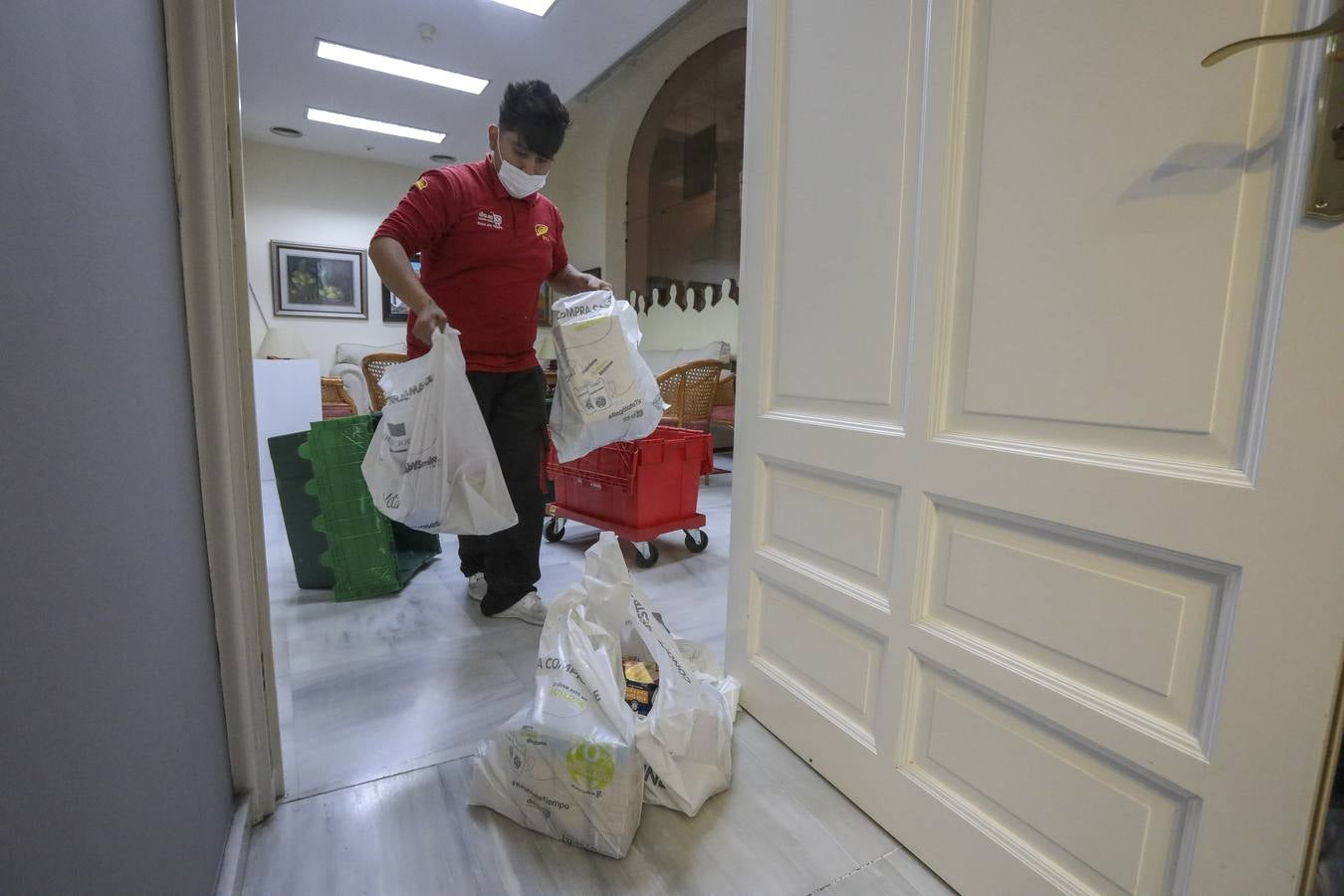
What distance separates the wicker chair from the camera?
4180mm

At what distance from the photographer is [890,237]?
3.12 ft

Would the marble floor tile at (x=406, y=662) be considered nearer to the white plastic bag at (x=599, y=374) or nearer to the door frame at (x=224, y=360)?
the door frame at (x=224, y=360)

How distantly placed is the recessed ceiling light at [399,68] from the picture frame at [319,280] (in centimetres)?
203

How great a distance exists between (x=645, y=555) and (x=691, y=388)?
1.68m

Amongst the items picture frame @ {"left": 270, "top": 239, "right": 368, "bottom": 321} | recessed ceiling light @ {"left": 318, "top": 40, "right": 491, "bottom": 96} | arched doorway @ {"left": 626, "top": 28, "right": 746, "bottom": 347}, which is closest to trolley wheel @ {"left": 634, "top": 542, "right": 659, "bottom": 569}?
arched doorway @ {"left": 626, "top": 28, "right": 746, "bottom": 347}

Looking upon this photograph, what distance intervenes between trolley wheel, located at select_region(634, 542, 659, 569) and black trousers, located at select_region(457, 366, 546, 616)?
0.49 m

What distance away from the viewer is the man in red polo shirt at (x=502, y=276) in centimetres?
152

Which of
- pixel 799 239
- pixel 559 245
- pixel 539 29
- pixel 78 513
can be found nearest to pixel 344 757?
pixel 78 513

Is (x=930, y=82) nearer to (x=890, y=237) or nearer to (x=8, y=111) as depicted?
(x=890, y=237)

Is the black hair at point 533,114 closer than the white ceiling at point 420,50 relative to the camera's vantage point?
Yes

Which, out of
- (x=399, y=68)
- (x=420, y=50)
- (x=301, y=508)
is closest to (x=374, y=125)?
(x=399, y=68)

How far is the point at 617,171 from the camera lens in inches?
206

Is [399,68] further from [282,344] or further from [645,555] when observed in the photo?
[645,555]

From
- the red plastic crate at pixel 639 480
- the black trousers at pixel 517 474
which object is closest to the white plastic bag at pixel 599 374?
the black trousers at pixel 517 474
